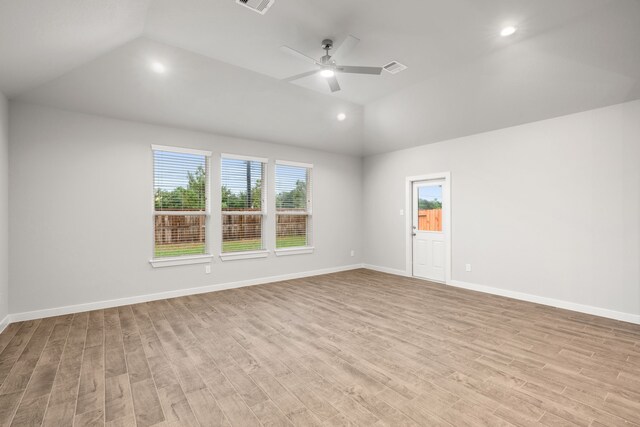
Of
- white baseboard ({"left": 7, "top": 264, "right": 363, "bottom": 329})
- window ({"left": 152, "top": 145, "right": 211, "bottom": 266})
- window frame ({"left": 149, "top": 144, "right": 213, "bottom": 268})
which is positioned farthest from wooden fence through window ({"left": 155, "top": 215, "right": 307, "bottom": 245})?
white baseboard ({"left": 7, "top": 264, "right": 363, "bottom": 329})

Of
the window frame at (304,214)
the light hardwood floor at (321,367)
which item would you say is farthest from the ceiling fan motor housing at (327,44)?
the light hardwood floor at (321,367)

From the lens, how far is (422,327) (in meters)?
3.59

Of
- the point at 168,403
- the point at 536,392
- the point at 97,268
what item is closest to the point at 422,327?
the point at 536,392

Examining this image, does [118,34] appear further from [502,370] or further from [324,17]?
[502,370]

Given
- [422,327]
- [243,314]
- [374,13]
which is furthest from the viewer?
[243,314]

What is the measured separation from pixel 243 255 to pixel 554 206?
516 cm

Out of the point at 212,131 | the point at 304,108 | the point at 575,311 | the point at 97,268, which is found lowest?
the point at 575,311

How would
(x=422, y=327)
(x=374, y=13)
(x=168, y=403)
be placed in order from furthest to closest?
(x=422, y=327), (x=374, y=13), (x=168, y=403)

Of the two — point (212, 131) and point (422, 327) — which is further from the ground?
point (212, 131)

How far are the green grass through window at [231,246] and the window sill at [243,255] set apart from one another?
155 millimetres

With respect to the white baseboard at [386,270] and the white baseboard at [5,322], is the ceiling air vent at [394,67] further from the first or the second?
the white baseboard at [5,322]

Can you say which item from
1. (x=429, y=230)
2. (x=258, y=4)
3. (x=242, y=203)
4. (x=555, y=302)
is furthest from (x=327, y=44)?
(x=555, y=302)

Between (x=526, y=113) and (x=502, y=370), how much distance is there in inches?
149

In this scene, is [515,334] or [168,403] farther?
[515,334]
